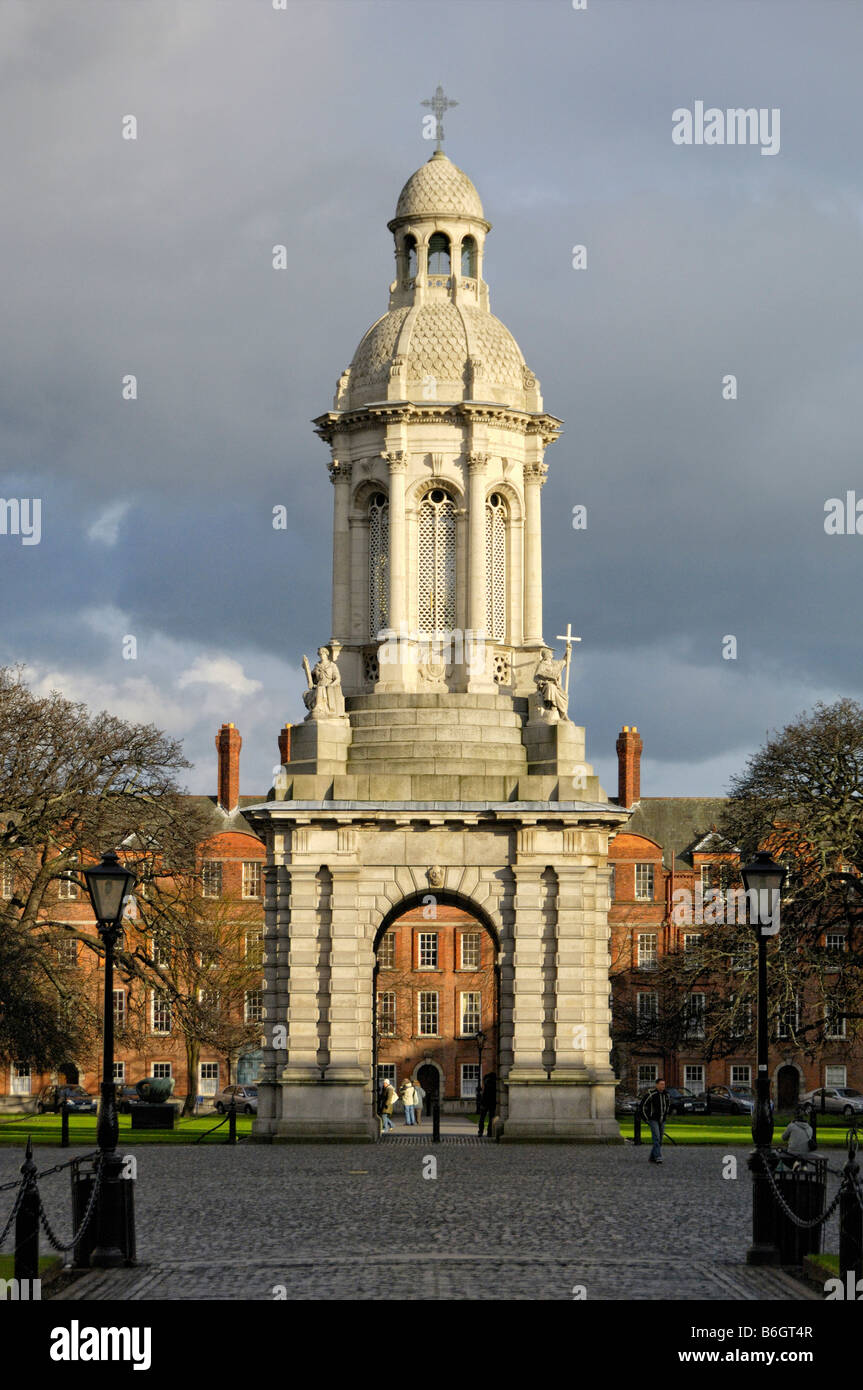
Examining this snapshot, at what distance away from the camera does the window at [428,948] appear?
310 ft

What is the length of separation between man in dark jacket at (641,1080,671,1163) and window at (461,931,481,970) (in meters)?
53.5

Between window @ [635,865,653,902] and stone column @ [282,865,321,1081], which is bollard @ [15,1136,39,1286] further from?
window @ [635,865,653,902]

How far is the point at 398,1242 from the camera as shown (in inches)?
941

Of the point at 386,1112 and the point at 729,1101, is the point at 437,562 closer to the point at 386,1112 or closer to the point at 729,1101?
the point at 386,1112

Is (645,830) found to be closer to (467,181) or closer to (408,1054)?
(408,1054)

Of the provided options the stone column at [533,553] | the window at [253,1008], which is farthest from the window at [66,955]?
the window at [253,1008]

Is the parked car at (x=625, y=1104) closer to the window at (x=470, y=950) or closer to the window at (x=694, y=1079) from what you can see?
the window at (x=694, y=1079)

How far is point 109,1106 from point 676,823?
76498 millimetres

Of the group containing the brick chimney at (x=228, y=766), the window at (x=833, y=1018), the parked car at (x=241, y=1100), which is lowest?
the parked car at (x=241, y=1100)

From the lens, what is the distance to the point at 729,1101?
82562 millimetres

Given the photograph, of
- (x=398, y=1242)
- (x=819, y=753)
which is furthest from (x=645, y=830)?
(x=398, y=1242)

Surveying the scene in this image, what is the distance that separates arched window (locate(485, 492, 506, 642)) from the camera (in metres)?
47.8

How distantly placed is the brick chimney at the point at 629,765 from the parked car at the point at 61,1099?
28037 mm

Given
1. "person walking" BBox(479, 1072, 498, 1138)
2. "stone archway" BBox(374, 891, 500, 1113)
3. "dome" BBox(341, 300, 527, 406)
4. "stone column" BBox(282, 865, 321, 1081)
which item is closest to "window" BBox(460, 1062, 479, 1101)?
"stone archway" BBox(374, 891, 500, 1113)
